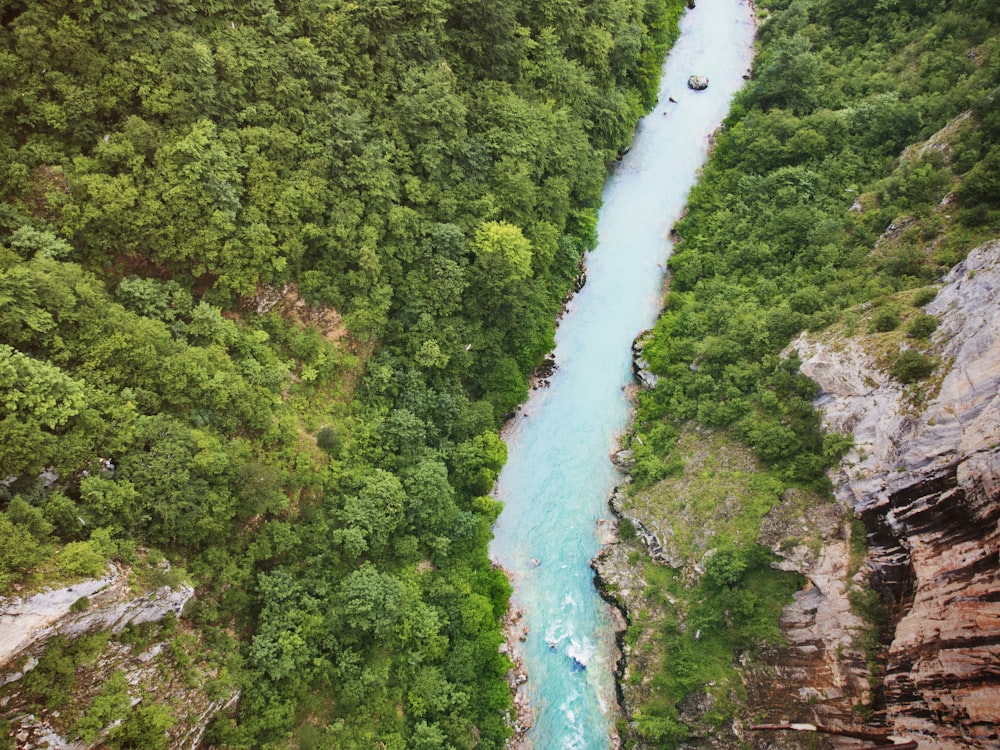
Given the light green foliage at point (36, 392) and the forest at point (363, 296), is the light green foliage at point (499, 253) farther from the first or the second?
the light green foliage at point (36, 392)

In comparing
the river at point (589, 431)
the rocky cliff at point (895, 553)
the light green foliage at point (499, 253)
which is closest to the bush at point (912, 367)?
the rocky cliff at point (895, 553)

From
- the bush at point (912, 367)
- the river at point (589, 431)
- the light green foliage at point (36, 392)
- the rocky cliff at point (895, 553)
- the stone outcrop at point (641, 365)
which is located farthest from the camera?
the stone outcrop at point (641, 365)

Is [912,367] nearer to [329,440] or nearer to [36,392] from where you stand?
[329,440]

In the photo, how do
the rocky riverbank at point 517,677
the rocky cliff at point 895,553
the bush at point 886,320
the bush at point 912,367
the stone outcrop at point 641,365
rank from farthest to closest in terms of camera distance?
1. the stone outcrop at point 641,365
2. the rocky riverbank at point 517,677
3. the bush at point 886,320
4. the bush at point 912,367
5. the rocky cliff at point 895,553

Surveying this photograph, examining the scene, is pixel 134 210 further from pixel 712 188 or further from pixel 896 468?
pixel 712 188

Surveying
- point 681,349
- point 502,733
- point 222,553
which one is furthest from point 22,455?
point 681,349

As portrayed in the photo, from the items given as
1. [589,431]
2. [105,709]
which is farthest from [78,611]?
[589,431]
